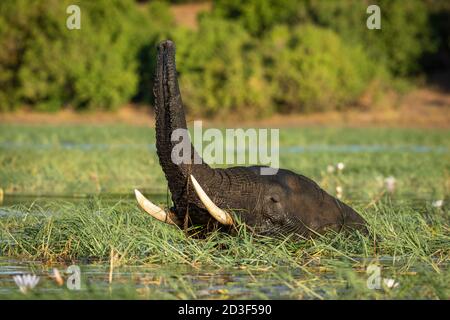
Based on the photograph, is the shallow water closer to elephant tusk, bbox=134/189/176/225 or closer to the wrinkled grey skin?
elephant tusk, bbox=134/189/176/225

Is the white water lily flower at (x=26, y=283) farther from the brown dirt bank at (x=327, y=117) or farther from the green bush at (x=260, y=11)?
the green bush at (x=260, y=11)

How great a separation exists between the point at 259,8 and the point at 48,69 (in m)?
11.4

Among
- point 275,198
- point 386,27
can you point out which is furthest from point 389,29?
point 275,198

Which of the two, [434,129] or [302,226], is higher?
[302,226]

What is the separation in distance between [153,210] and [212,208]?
1.55 feet

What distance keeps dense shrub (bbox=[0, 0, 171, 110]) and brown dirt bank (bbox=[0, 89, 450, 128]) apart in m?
0.65

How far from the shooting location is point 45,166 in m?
17.5

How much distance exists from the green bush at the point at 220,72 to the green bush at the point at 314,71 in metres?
0.72

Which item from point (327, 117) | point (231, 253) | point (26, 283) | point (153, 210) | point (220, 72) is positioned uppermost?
point (153, 210)

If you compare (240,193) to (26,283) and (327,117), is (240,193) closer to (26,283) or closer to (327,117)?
(26,283)

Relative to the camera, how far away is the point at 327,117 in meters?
40.2

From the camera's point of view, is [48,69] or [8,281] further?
[48,69]

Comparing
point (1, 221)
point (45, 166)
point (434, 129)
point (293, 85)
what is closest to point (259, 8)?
point (293, 85)

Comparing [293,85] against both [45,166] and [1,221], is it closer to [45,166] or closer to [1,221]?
[45,166]
